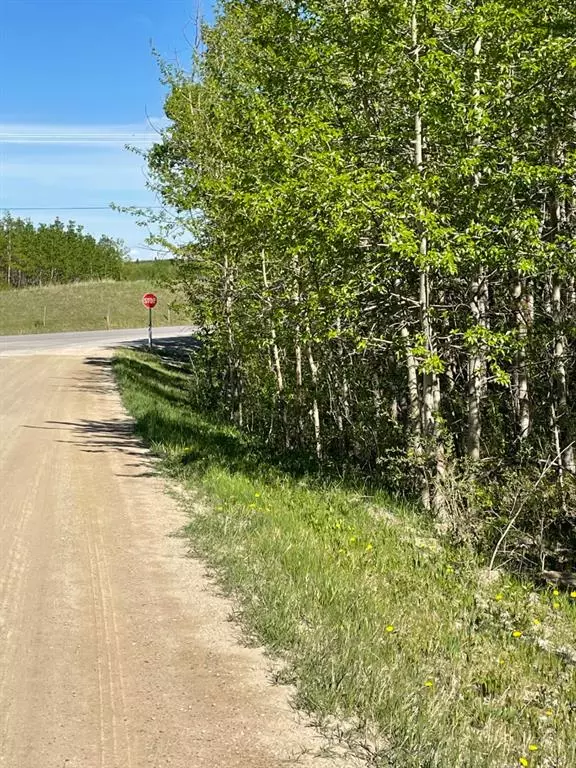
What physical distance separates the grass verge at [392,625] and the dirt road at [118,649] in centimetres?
31

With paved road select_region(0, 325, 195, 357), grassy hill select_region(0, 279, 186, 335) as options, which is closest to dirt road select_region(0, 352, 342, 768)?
paved road select_region(0, 325, 195, 357)

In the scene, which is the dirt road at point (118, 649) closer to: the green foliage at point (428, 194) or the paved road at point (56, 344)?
the green foliage at point (428, 194)

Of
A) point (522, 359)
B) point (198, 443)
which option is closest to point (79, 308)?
point (198, 443)

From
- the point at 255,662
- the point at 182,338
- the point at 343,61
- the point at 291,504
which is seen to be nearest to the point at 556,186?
the point at 343,61

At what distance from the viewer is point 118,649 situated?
4.77 m

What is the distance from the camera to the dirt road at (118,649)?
12.2ft

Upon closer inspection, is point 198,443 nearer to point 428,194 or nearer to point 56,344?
point 428,194

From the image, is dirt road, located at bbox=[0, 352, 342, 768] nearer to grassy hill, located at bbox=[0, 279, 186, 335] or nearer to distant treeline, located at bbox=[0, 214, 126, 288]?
grassy hill, located at bbox=[0, 279, 186, 335]

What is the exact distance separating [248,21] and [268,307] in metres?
5.05

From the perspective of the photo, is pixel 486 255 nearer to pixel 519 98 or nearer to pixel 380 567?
pixel 519 98

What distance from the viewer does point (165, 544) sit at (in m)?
7.06

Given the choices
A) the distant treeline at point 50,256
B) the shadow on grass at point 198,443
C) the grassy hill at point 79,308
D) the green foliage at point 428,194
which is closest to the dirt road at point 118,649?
the shadow on grass at point 198,443

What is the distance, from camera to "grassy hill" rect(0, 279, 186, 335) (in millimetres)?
52219

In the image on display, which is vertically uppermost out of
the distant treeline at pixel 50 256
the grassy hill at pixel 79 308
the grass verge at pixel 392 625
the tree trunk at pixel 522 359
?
the distant treeline at pixel 50 256
